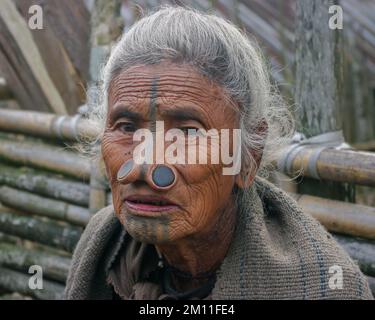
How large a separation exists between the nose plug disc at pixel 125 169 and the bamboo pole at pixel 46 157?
201 cm

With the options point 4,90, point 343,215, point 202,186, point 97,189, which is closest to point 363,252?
point 343,215

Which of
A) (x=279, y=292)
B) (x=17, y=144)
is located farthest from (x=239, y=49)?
(x=17, y=144)

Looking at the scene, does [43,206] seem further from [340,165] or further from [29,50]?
[340,165]

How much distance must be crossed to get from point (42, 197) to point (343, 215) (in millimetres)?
2110

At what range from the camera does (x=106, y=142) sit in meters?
2.30

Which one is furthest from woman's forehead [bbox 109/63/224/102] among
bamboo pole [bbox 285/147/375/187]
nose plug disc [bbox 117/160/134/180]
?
bamboo pole [bbox 285/147/375/187]

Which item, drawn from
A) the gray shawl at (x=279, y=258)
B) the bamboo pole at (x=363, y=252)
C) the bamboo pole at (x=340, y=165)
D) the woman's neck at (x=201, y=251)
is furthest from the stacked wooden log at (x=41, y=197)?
the gray shawl at (x=279, y=258)

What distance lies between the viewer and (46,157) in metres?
4.47

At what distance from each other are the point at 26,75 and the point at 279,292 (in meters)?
2.96

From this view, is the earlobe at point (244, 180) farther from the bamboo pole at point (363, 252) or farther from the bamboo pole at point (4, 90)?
the bamboo pole at point (4, 90)

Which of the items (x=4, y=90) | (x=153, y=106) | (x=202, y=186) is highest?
(x=4, y=90)

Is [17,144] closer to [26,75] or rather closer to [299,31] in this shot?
[26,75]

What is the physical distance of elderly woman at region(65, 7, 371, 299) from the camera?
84.8 inches

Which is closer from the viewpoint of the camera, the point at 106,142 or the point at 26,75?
the point at 106,142
